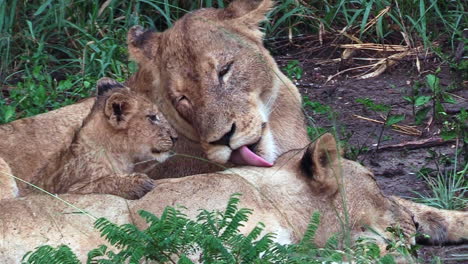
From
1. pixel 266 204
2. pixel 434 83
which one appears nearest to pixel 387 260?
pixel 266 204

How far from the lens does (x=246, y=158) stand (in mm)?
4875

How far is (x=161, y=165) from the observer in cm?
535

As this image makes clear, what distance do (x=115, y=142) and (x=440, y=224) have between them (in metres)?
1.45

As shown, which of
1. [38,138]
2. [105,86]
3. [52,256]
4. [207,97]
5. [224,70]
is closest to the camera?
[52,256]

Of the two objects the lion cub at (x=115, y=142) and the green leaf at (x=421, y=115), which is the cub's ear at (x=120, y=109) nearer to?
the lion cub at (x=115, y=142)

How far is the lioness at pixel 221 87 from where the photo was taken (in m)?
4.93

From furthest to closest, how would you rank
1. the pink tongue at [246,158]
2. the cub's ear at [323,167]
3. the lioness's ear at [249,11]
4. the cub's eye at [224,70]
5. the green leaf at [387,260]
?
the lioness's ear at [249,11], the cub's eye at [224,70], the pink tongue at [246,158], the cub's ear at [323,167], the green leaf at [387,260]

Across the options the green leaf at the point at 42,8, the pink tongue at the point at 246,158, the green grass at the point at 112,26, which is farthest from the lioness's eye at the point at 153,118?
the green leaf at the point at 42,8

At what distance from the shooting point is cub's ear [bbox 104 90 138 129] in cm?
522

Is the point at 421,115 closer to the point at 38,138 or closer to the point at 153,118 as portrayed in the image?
the point at 153,118

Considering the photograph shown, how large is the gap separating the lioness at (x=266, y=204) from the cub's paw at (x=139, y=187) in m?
0.05

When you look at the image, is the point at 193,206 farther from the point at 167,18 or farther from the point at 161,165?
the point at 167,18

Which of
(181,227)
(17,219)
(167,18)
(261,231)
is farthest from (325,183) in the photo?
(167,18)

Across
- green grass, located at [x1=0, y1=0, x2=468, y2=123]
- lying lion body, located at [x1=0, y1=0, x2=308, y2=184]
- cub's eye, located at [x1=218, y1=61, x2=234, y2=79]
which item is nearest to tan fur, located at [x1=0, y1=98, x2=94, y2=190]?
lying lion body, located at [x1=0, y1=0, x2=308, y2=184]
